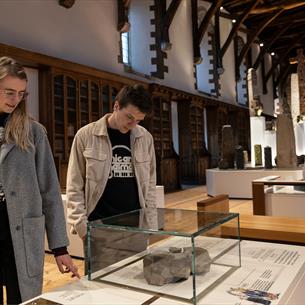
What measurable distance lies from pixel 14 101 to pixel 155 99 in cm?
866

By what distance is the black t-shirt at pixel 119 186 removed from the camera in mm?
1896

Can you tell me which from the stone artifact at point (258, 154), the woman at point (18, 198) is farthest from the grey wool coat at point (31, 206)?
the stone artifact at point (258, 154)

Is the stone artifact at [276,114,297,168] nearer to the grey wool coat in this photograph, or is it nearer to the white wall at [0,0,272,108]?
the white wall at [0,0,272,108]

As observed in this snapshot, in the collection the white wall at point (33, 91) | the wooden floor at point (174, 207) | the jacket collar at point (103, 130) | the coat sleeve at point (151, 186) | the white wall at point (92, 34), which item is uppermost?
the white wall at point (92, 34)

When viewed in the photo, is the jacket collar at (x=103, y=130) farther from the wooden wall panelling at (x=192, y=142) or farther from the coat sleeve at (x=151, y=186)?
the wooden wall panelling at (x=192, y=142)

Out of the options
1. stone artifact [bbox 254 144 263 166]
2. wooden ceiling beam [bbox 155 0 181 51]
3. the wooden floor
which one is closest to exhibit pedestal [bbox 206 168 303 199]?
the wooden floor

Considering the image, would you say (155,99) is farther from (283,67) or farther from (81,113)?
(283,67)

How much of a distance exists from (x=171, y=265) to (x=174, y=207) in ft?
20.8

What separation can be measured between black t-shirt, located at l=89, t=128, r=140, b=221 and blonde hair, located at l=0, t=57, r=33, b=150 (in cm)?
54

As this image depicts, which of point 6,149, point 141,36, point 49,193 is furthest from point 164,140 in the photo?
A: point 6,149

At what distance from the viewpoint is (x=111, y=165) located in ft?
6.27

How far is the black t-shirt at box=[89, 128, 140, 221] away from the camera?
1.90 meters

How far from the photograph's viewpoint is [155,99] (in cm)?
998

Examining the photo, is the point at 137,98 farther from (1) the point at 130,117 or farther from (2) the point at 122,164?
(2) the point at 122,164
